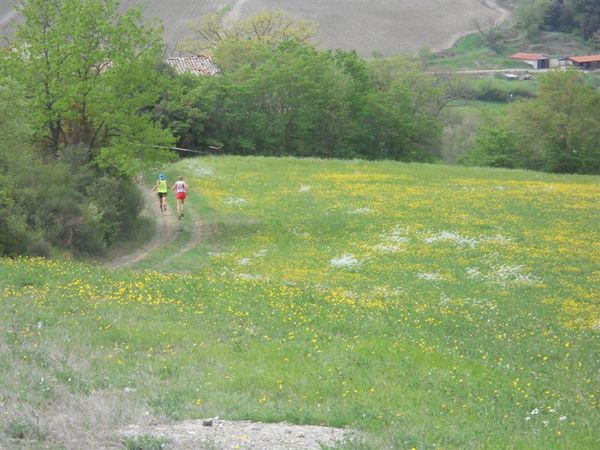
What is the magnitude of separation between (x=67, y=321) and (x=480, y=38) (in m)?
141

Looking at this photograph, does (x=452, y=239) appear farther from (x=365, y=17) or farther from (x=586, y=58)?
(x=586, y=58)

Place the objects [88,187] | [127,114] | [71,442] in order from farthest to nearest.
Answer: [127,114], [88,187], [71,442]

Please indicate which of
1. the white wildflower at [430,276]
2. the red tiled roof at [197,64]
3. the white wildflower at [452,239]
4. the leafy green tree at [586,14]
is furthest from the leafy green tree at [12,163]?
the leafy green tree at [586,14]

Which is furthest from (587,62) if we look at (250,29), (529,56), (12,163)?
(12,163)

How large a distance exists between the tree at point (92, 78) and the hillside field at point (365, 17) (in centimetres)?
9005

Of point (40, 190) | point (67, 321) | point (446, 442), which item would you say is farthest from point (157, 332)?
point (40, 190)

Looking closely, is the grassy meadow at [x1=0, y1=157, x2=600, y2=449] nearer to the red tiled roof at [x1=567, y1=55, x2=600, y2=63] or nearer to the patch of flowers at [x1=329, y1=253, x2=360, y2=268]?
the patch of flowers at [x1=329, y1=253, x2=360, y2=268]

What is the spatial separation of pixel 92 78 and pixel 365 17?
11208 cm

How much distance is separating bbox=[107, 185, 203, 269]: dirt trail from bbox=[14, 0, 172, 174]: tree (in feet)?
11.9

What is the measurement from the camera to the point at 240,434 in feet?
36.8

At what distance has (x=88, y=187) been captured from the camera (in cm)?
3600

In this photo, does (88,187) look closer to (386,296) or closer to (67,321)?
(386,296)

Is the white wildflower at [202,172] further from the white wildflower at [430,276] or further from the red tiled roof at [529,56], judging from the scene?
the red tiled roof at [529,56]

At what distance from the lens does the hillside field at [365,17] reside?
131 meters
